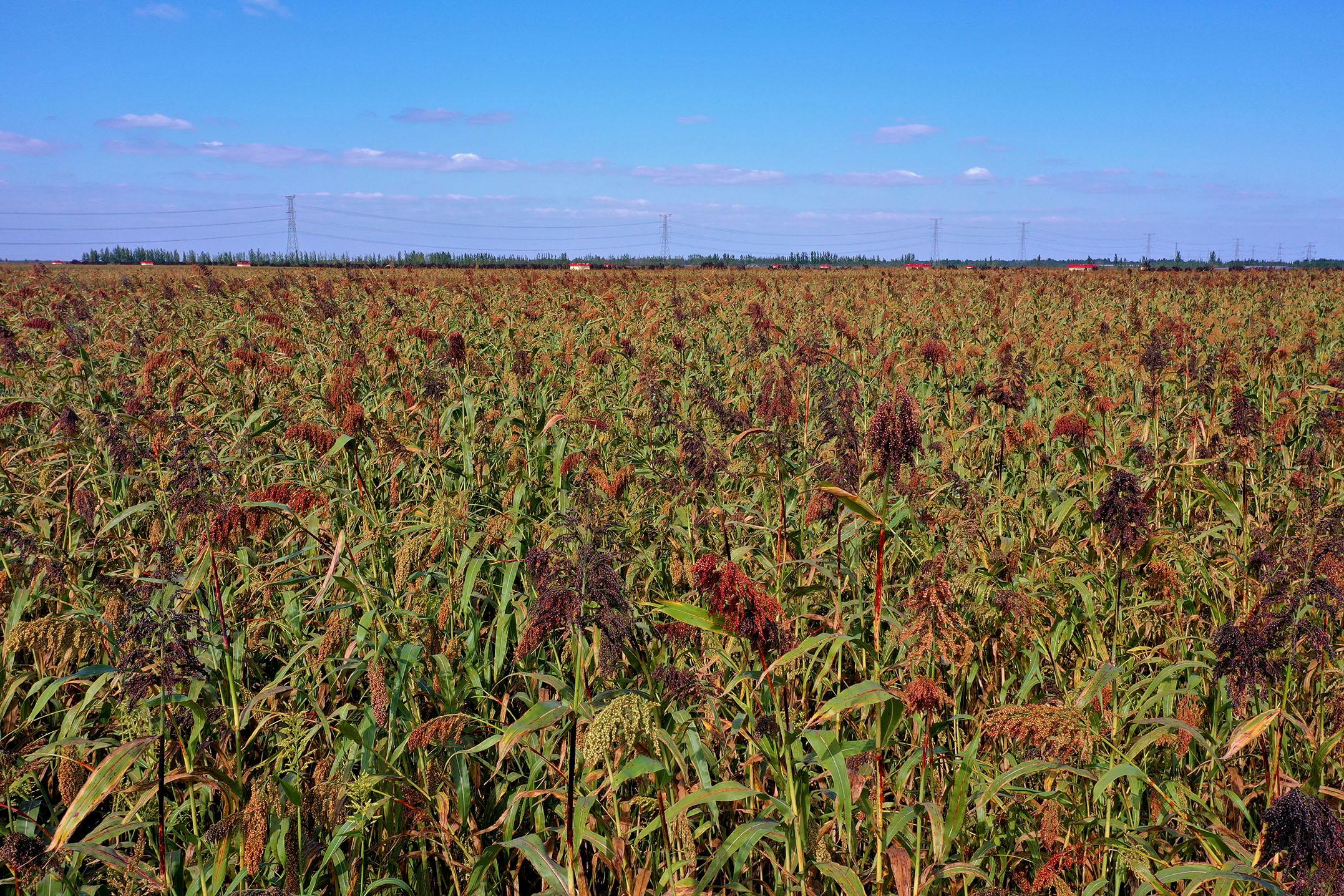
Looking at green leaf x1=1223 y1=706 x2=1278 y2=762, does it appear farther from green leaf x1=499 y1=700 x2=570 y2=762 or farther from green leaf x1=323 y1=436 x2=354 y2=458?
green leaf x1=323 y1=436 x2=354 y2=458

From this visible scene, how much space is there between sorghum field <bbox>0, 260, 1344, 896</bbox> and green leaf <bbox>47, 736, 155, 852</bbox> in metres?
0.01

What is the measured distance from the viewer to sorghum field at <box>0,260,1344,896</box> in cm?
184

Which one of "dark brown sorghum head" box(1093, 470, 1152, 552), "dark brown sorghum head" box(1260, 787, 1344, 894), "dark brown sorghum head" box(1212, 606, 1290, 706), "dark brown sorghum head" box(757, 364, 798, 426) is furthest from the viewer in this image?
"dark brown sorghum head" box(757, 364, 798, 426)

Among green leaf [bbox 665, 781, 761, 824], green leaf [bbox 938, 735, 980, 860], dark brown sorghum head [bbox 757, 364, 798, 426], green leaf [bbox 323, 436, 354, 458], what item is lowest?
green leaf [bbox 938, 735, 980, 860]

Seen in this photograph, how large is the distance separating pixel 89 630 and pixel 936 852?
2268mm

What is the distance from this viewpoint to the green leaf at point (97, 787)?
159cm

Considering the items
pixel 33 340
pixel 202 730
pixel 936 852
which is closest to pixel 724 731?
pixel 936 852

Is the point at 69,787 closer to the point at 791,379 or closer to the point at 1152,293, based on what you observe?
the point at 791,379

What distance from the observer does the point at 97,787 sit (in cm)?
163

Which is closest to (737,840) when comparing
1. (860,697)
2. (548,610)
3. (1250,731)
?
(860,697)

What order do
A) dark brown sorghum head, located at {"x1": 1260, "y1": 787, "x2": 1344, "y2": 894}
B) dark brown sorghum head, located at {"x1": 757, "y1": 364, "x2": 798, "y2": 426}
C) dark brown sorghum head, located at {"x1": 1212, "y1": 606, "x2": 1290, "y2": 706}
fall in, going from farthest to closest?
dark brown sorghum head, located at {"x1": 757, "y1": 364, "x2": 798, "y2": 426}, dark brown sorghum head, located at {"x1": 1212, "y1": 606, "x2": 1290, "y2": 706}, dark brown sorghum head, located at {"x1": 1260, "y1": 787, "x2": 1344, "y2": 894}

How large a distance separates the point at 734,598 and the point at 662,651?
1.24 m

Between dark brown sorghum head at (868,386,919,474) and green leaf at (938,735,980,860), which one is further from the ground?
dark brown sorghum head at (868,386,919,474)

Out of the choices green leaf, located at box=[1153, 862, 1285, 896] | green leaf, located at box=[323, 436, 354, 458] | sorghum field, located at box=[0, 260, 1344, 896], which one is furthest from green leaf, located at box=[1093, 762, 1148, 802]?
green leaf, located at box=[323, 436, 354, 458]
